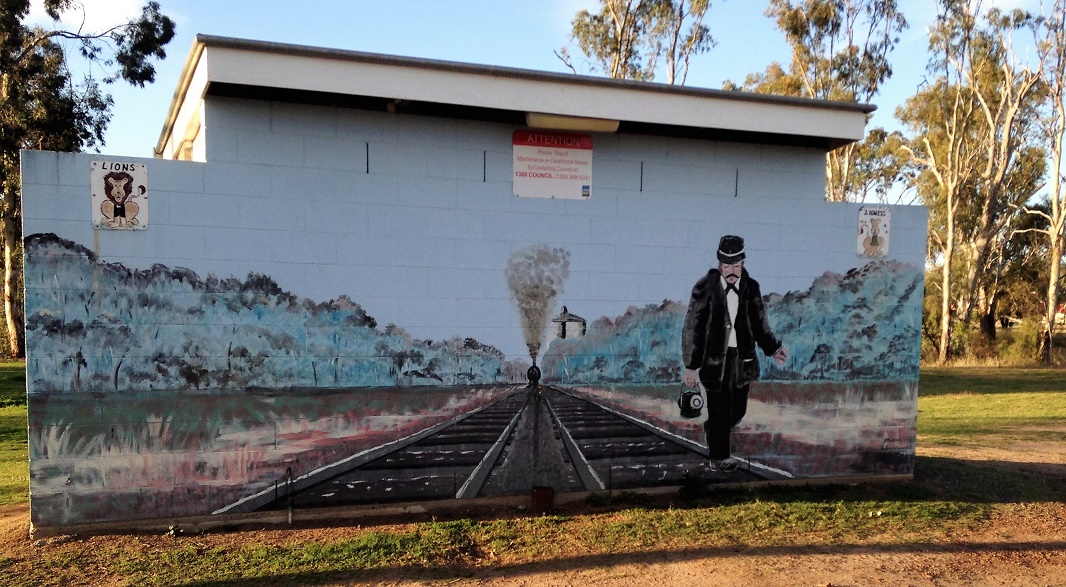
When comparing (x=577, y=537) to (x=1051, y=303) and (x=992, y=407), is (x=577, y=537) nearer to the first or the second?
(x=992, y=407)

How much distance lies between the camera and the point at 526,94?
19.1 ft

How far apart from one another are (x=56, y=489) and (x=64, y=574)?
810 millimetres

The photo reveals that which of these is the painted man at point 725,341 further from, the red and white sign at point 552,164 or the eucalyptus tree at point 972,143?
the eucalyptus tree at point 972,143

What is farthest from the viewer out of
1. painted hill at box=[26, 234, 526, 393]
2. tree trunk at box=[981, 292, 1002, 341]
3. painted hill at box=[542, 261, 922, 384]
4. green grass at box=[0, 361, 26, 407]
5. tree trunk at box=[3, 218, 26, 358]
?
tree trunk at box=[981, 292, 1002, 341]

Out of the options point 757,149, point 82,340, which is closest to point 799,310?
point 757,149

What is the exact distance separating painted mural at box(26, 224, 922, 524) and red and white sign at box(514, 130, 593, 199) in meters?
0.51

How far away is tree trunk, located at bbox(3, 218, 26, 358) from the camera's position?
20.2 m

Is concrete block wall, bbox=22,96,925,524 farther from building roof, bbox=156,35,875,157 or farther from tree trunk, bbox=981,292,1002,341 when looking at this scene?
tree trunk, bbox=981,292,1002,341

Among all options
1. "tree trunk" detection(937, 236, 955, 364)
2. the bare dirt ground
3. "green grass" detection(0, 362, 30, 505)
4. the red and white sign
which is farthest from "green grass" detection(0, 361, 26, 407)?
"tree trunk" detection(937, 236, 955, 364)

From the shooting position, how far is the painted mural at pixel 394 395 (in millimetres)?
5160

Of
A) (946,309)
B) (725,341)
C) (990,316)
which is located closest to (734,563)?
(725,341)

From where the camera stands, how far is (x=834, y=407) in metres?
6.82

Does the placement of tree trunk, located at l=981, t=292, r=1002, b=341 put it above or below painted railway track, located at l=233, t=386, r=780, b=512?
above

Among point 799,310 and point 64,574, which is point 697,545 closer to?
point 799,310
